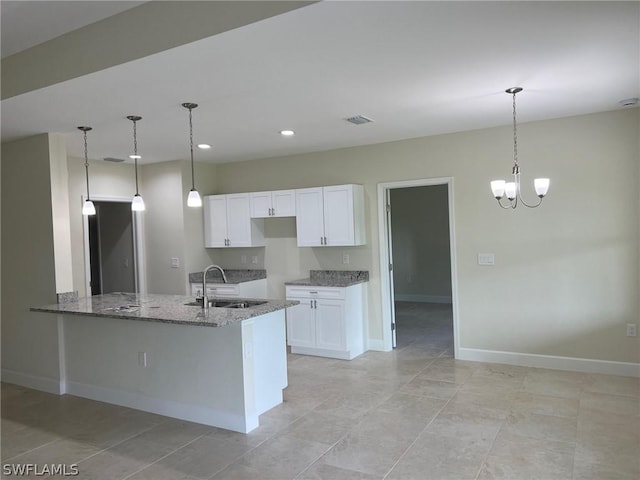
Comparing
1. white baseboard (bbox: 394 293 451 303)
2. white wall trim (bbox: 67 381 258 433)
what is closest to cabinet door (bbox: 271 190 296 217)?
white wall trim (bbox: 67 381 258 433)

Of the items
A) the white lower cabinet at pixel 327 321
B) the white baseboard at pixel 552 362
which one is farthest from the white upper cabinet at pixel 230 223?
the white baseboard at pixel 552 362

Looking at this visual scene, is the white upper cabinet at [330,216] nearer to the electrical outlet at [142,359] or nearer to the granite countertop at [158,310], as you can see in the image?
the granite countertop at [158,310]

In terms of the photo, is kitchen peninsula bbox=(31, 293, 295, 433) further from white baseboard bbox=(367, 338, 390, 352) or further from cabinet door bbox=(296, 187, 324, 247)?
white baseboard bbox=(367, 338, 390, 352)

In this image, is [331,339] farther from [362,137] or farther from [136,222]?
[136,222]

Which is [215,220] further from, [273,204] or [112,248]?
[112,248]

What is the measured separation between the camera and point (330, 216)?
5586mm

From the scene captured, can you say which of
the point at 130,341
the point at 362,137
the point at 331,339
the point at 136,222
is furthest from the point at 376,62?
the point at 136,222

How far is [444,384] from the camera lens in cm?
436

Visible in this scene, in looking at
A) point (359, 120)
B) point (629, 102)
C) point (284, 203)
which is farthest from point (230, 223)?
point (629, 102)

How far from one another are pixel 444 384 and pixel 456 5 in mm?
3351

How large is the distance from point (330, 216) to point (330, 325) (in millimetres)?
1306

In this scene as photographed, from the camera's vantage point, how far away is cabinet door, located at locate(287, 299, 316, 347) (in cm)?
552

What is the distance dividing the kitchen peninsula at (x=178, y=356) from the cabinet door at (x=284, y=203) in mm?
1993

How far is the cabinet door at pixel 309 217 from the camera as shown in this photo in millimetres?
5676
